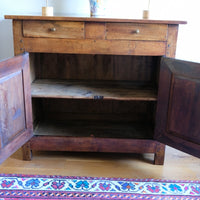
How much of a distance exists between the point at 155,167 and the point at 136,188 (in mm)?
302

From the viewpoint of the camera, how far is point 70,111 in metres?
2.17

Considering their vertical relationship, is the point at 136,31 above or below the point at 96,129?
above

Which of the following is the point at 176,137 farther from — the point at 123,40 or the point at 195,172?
the point at 123,40

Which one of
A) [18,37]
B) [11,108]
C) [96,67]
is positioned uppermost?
[18,37]

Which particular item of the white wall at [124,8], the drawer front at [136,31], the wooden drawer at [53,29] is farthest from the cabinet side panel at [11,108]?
the white wall at [124,8]

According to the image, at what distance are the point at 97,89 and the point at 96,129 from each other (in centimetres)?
33

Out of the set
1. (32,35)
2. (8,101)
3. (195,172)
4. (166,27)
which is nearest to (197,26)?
(166,27)

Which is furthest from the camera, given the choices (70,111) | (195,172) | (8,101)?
(70,111)

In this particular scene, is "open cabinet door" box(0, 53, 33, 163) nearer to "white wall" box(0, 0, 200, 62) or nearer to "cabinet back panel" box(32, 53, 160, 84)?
"cabinet back panel" box(32, 53, 160, 84)

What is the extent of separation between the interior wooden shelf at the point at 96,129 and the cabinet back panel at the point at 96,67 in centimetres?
38

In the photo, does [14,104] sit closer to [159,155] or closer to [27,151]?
[27,151]

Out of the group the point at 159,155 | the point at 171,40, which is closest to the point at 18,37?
the point at 171,40

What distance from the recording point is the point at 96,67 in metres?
2.05

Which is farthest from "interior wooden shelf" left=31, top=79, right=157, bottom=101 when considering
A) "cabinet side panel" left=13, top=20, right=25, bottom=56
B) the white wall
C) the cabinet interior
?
the white wall
